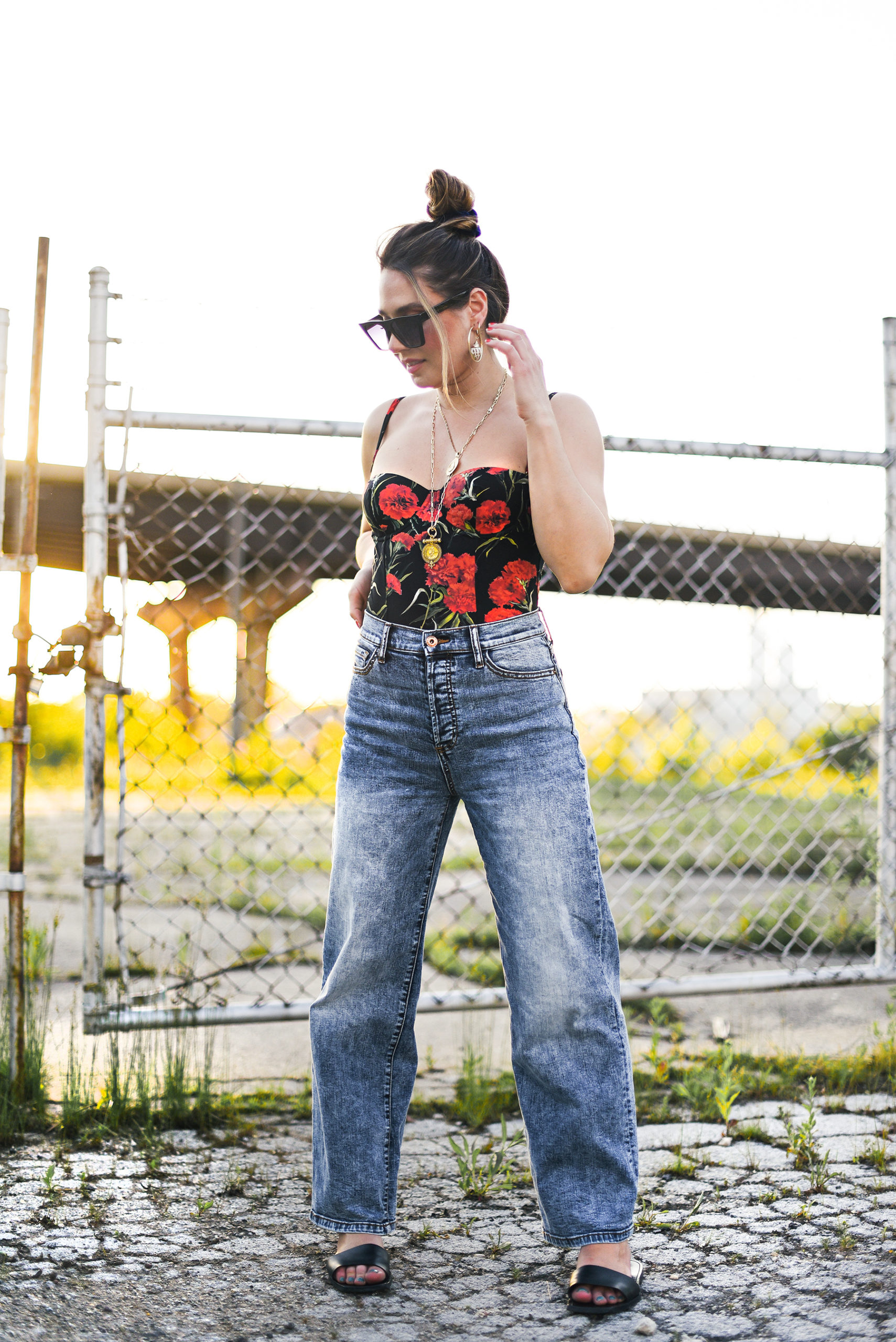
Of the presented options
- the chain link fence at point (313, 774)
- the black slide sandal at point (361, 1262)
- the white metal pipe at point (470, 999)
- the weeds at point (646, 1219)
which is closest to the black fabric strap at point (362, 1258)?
the black slide sandal at point (361, 1262)

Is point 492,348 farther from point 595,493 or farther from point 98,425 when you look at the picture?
point 98,425

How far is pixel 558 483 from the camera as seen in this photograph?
1971 mm

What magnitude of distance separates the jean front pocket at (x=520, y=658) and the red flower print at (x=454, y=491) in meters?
0.29

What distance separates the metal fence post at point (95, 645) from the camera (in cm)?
300

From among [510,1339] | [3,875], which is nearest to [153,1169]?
[3,875]

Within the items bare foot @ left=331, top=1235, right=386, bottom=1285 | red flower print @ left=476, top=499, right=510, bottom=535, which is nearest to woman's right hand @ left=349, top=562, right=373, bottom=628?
→ red flower print @ left=476, top=499, right=510, bottom=535

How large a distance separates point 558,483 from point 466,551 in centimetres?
23

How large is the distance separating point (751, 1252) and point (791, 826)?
8.70 meters

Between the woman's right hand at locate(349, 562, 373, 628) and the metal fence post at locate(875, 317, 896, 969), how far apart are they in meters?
1.90

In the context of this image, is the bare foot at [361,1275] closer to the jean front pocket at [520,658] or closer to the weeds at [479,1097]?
the weeds at [479,1097]

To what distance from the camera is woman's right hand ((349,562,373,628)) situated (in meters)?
2.47

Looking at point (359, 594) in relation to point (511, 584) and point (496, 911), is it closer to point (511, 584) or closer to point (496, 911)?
point (511, 584)

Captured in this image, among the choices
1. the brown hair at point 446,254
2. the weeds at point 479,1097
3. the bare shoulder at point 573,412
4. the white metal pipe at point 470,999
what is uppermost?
the brown hair at point 446,254

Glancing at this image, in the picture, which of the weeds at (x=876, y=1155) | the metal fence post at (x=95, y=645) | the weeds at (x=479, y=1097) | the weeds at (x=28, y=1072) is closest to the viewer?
the weeds at (x=876, y=1155)
